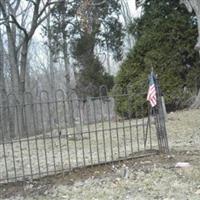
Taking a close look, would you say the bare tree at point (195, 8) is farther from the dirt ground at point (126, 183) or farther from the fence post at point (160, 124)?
the dirt ground at point (126, 183)

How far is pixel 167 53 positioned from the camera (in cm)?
1744

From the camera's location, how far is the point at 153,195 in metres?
5.93

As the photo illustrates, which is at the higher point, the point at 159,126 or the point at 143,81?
the point at 143,81

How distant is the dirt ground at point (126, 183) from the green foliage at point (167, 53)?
9.48 meters

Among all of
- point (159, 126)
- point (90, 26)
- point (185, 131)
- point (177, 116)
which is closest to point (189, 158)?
point (159, 126)

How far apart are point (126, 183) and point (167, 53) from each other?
11.5 meters

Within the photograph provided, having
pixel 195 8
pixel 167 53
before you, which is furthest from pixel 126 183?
pixel 167 53

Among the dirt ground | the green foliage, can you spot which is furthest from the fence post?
the green foliage

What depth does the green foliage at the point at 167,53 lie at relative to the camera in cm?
1709

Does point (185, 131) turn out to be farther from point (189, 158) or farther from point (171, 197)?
point (171, 197)

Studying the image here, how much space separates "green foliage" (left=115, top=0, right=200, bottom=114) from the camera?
17094mm

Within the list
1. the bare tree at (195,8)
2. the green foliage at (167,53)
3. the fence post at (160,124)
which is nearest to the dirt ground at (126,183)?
the fence post at (160,124)

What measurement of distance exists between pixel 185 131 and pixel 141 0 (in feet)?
29.2

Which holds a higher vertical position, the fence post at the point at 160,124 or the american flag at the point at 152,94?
the american flag at the point at 152,94
